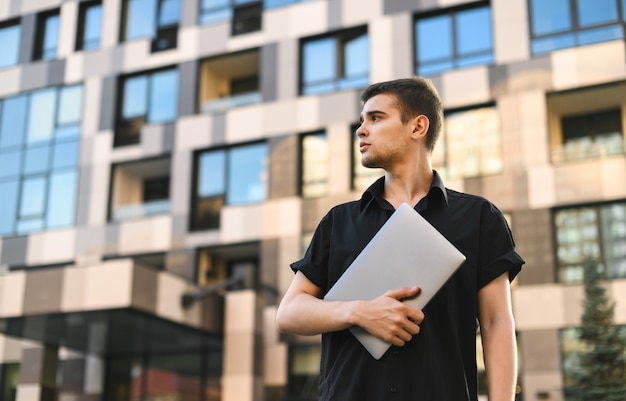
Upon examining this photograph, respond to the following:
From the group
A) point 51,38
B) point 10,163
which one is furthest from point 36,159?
point 51,38

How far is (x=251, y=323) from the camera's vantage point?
22.4 meters

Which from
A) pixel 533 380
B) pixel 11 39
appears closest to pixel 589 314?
pixel 533 380

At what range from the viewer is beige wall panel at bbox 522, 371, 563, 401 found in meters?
19.0

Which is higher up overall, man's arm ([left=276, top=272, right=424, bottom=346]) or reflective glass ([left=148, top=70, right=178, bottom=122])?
reflective glass ([left=148, top=70, right=178, bottom=122])

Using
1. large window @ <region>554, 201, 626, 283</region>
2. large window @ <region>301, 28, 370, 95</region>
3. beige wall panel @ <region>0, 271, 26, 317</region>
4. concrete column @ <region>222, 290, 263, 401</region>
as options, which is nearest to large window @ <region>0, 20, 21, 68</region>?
large window @ <region>301, 28, 370, 95</region>

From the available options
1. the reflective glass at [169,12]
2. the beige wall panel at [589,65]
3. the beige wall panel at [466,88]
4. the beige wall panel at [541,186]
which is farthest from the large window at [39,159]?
the beige wall panel at [589,65]

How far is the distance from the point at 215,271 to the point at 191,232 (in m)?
1.45

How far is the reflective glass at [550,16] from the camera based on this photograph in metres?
21.3

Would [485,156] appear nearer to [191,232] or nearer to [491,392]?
[191,232]

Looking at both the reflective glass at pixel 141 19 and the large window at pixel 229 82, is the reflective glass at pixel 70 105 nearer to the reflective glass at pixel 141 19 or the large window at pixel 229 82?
the reflective glass at pixel 141 19

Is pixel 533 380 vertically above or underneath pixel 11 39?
underneath

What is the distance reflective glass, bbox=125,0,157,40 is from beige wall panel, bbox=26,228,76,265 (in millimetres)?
6864

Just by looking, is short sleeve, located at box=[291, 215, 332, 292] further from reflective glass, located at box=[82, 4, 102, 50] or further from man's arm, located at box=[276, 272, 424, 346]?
reflective glass, located at box=[82, 4, 102, 50]

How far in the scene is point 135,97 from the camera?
26.8 m
